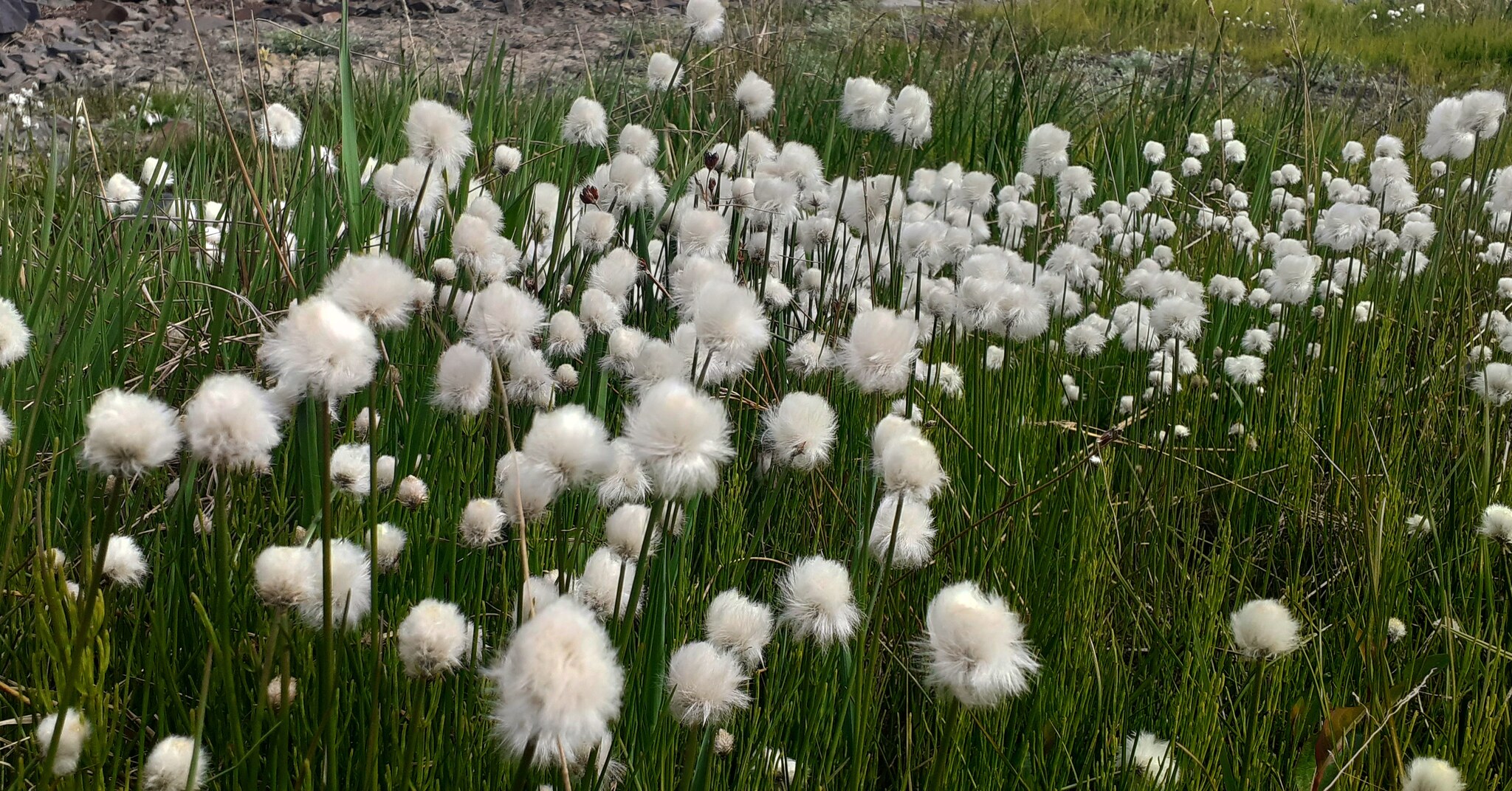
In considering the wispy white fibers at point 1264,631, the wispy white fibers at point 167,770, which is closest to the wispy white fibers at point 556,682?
the wispy white fibers at point 167,770

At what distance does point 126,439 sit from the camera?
93 centimetres

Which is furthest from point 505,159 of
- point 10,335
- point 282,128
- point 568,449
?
point 568,449

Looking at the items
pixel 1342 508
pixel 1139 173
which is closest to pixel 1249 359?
pixel 1342 508

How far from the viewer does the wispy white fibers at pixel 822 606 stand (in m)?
1.23

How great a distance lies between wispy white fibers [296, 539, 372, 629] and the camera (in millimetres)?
1070

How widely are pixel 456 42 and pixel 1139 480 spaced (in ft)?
23.6

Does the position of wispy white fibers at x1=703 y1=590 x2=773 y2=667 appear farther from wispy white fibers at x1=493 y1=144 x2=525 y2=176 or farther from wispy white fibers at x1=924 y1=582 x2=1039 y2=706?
wispy white fibers at x1=493 y1=144 x2=525 y2=176

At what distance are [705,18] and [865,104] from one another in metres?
0.55

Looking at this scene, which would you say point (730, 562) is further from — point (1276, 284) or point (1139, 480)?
point (1276, 284)

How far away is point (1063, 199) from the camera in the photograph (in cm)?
419

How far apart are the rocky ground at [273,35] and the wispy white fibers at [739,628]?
6.25 meters

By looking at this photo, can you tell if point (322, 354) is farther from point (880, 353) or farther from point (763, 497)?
point (763, 497)

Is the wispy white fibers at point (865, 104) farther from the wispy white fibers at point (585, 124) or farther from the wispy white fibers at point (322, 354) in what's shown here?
the wispy white fibers at point (322, 354)

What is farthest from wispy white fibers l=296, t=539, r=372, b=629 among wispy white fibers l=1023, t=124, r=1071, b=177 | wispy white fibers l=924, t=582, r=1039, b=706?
wispy white fibers l=1023, t=124, r=1071, b=177
